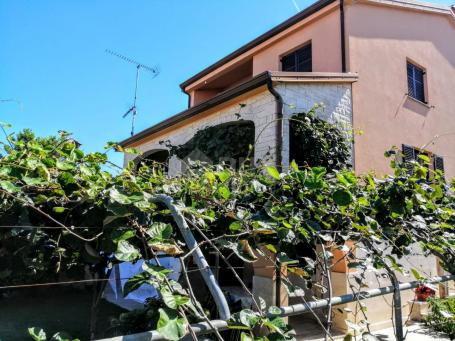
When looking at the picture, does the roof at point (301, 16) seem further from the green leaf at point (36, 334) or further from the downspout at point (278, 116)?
the green leaf at point (36, 334)

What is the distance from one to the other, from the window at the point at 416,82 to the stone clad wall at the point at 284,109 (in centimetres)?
330

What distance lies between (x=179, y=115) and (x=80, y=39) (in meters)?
4.56

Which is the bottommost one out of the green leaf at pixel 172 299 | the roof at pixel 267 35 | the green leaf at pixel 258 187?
the green leaf at pixel 172 299

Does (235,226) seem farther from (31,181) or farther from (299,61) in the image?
(299,61)

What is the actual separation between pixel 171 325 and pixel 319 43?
344 inches

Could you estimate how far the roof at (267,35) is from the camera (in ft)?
28.1

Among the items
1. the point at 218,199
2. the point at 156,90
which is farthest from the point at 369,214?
the point at 156,90

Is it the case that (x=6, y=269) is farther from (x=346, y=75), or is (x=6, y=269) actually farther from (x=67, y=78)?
(x=67, y=78)

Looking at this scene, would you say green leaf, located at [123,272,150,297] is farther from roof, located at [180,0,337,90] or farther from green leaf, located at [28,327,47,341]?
roof, located at [180,0,337,90]

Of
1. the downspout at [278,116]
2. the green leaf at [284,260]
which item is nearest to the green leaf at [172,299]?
the green leaf at [284,260]

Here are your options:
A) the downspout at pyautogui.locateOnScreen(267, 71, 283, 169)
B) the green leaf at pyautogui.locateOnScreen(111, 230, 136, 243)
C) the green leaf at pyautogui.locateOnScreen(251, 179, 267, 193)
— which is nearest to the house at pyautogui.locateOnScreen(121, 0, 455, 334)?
the downspout at pyautogui.locateOnScreen(267, 71, 283, 169)

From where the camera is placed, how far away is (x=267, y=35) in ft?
32.7

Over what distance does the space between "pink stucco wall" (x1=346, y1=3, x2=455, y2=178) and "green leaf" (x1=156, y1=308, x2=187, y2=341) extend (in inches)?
253

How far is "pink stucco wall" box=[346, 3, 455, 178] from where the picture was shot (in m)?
7.55
